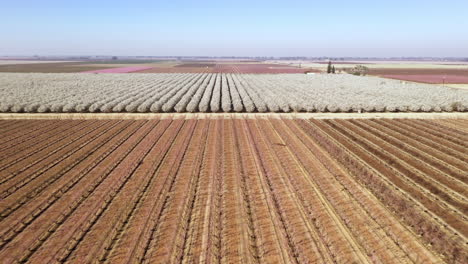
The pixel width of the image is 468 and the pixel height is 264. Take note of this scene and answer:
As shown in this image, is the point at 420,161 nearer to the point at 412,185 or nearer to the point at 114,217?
the point at 412,185

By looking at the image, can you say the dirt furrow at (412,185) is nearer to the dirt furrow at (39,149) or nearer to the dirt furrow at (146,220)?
the dirt furrow at (146,220)

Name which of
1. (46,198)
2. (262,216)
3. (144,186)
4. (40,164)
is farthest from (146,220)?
(40,164)

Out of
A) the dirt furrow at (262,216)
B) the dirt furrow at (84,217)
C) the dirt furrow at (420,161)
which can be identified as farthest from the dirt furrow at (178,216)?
the dirt furrow at (420,161)

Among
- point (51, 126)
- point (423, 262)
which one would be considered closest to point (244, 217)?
point (423, 262)

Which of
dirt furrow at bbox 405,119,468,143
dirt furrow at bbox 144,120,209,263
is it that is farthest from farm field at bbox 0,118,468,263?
dirt furrow at bbox 405,119,468,143

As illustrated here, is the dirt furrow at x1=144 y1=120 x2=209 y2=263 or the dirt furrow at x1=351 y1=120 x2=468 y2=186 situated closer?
the dirt furrow at x1=144 y1=120 x2=209 y2=263

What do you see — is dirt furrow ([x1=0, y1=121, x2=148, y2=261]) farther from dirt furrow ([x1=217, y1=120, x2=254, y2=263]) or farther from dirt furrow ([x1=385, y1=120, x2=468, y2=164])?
dirt furrow ([x1=385, y1=120, x2=468, y2=164])

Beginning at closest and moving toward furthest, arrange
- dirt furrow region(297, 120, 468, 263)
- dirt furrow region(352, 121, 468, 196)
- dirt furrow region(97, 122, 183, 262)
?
dirt furrow region(97, 122, 183, 262) < dirt furrow region(297, 120, 468, 263) < dirt furrow region(352, 121, 468, 196)
